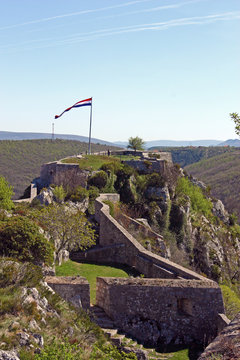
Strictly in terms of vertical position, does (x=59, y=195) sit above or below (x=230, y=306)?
above

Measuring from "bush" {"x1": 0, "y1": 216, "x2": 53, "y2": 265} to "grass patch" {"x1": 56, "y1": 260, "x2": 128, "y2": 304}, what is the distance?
7.74 feet

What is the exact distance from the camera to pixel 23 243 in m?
13.0

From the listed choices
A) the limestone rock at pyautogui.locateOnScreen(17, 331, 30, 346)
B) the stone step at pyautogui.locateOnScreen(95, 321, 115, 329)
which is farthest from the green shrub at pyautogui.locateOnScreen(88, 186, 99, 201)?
the limestone rock at pyautogui.locateOnScreen(17, 331, 30, 346)

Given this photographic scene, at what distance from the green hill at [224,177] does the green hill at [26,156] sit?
30.3 m

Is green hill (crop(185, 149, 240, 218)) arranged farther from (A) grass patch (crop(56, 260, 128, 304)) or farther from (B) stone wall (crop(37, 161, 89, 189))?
(A) grass patch (crop(56, 260, 128, 304))

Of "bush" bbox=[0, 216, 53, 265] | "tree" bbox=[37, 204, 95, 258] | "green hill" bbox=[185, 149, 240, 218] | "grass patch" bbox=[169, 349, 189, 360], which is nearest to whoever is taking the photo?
"grass patch" bbox=[169, 349, 189, 360]

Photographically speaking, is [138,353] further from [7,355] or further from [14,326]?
[7,355]

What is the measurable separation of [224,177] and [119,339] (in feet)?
332

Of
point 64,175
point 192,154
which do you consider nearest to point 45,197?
point 64,175

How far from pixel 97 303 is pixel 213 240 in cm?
2411

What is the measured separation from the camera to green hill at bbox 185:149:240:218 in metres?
85.8

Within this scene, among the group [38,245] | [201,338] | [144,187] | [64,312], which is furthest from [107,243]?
[144,187]

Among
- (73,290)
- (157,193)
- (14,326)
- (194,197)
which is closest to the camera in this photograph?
(14,326)

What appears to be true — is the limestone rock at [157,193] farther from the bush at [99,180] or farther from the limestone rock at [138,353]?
the limestone rock at [138,353]
